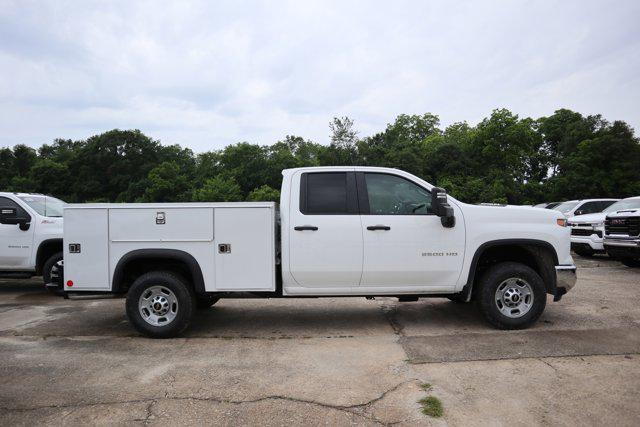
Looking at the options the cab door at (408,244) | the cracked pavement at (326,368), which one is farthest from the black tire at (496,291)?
the cab door at (408,244)

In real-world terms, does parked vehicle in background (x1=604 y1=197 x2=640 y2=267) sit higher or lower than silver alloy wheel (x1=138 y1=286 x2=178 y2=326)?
higher

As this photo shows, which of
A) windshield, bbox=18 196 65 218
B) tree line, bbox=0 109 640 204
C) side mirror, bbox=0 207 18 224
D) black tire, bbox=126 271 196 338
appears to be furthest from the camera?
tree line, bbox=0 109 640 204

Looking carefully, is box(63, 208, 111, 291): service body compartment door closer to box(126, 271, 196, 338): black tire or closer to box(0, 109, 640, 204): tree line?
box(126, 271, 196, 338): black tire

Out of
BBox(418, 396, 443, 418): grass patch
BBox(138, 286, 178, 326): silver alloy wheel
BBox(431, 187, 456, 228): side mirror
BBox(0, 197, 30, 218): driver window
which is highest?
BBox(0, 197, 30, 218): driver window

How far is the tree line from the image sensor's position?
41.1 m

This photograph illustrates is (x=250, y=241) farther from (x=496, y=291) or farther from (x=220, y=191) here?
(x=220, y=191)

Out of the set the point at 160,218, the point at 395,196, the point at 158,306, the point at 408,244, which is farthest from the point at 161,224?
the point at 408,244

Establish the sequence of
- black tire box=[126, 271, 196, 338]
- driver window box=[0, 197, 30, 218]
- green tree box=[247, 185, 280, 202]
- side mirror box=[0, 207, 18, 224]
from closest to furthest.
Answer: black tire box=[126, 271, 196, 338]
side mirror box=[0, 207, 18, 224]
driver window box=[0, 197, 30, 218]
green tree box=[247, 185, 280, 202]

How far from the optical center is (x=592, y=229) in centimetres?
1218

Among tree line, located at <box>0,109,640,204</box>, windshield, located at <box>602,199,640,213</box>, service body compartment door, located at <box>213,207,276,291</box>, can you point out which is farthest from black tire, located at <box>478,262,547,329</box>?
tree line, located at <box>0,109,640,204</box>

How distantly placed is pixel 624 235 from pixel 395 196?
7284 mm

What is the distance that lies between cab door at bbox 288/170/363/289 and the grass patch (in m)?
2.00

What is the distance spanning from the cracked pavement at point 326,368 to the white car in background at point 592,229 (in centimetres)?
558

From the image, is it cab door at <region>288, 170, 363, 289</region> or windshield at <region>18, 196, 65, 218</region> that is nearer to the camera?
cab door at <region>288, 170, 363, 289</region>
